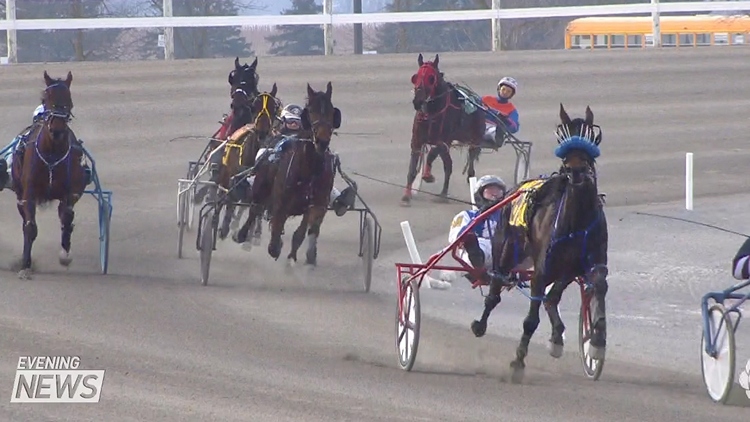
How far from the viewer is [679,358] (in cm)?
1002

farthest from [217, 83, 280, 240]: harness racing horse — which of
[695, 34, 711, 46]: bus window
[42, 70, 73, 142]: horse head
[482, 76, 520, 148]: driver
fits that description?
[695, 34, 711, 46]: bus window

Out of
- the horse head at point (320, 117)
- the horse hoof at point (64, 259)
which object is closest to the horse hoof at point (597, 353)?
the horse head at point (320, 117)

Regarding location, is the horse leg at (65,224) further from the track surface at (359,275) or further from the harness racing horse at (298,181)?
the harness racing horse at (298,181)

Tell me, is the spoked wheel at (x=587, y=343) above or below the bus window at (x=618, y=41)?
below

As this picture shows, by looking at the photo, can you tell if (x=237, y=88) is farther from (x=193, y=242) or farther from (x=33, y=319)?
(x=33, y=319)

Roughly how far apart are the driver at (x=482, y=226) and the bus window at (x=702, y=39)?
19661mm

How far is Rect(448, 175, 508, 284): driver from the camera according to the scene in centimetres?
978

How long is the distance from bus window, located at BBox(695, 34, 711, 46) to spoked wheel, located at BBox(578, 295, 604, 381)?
21.2m

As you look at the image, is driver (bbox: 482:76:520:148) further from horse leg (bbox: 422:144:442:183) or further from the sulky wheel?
the sulky wheel

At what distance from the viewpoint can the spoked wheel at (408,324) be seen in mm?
9039

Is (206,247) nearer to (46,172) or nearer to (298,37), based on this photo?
(46,172)

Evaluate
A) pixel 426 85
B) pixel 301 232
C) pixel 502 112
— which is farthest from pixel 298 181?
pixel 502 112

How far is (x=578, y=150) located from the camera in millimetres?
8469

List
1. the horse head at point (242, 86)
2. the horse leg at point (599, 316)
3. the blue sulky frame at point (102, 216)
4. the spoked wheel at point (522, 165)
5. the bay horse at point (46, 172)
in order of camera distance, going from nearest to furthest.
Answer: the horse leg at point (599, 316) < the bay horse at point (46, 172) < the blue sulky frame at point (102, 216) < the horse head at point (242, 86) < the spoked wheel at point (522, 165)
